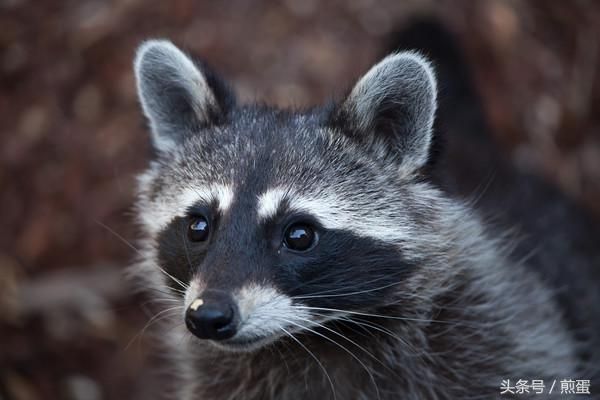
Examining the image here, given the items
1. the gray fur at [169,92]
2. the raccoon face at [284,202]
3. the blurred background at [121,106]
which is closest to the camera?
the raccoon face at [284,202]

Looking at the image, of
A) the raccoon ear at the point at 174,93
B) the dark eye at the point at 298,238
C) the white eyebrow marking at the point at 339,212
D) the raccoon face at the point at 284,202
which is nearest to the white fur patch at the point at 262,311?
the raccoon face at the point at 284,202

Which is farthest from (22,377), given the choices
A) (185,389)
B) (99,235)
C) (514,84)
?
(514,84)

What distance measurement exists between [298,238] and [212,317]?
0.55 meters

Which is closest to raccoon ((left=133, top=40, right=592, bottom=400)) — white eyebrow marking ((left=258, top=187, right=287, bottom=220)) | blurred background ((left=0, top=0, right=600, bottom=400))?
white eyebrow marking ((left=258, top=187, right=287, bottom=220))

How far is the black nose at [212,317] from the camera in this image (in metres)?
3.09

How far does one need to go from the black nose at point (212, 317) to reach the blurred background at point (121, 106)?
2922 millimetres

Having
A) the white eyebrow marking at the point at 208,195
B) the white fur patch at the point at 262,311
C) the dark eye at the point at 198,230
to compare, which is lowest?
the white fur patch at the point at 262,311

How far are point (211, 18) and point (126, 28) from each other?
0.68 metres

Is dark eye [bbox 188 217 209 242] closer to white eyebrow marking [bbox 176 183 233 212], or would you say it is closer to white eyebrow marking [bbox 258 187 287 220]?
white eyebrow marking [bbox 176 183 233 212]

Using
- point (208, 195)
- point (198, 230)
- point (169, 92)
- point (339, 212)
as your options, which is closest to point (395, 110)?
point (339, 212)

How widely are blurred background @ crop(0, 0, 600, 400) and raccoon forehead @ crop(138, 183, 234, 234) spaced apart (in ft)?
6.30

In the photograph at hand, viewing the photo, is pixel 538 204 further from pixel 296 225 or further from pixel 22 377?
pixel 22 377

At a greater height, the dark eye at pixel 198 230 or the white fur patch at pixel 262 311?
the dark eye at pixel 198 230

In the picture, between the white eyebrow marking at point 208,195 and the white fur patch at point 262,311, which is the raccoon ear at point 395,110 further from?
the white fur patch at point 262,311
